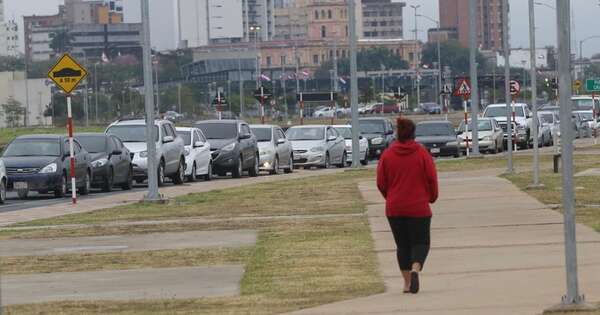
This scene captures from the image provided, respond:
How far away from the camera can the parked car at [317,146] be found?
50.0m

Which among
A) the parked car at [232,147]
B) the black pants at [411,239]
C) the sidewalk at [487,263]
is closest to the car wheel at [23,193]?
the parked car at [232,147]

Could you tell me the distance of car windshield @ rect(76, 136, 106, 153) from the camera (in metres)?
37.0

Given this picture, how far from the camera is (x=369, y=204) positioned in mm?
27375

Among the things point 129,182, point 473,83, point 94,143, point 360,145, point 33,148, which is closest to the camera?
point 33,148

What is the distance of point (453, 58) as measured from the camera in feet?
581

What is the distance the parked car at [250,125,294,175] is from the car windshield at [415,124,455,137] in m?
10.2

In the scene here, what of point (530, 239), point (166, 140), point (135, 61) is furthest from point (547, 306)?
point (135, 61)

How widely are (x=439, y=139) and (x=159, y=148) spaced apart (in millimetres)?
20096

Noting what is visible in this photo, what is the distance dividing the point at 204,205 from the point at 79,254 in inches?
379

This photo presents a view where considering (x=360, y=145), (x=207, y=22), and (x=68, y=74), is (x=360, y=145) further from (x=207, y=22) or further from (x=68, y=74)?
(x=207, y=22)

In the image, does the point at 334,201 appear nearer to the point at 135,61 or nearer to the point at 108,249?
the point at 108,249

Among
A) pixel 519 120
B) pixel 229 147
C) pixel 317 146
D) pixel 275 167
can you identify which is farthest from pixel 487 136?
pixel 229 147

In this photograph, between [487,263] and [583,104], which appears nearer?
[487,263]

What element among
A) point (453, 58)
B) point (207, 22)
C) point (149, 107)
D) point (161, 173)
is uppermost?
point (207, 22)
